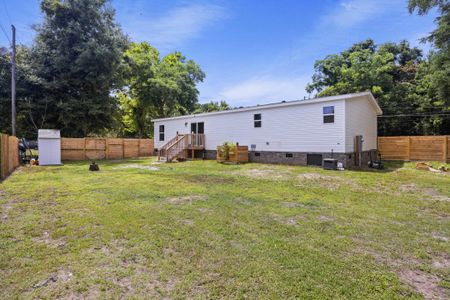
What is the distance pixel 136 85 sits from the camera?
2525 centimetres

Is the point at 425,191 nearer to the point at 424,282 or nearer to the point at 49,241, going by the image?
the point at 424,282

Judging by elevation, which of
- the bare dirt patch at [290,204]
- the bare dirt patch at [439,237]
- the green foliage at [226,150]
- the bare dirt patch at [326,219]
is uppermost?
the green foliage at [226,150]

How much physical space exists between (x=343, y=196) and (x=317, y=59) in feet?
74.5

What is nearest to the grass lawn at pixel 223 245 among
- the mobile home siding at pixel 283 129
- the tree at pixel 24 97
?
the mobile home siding at pixel 283 129

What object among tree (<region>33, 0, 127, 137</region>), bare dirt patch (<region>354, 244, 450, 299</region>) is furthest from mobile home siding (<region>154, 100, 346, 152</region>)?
bare dirt patch (<region>354, 244, 450, 299</region>)

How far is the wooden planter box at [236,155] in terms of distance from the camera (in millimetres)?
13391

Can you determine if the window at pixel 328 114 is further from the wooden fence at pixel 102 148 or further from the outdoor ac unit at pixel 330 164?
the wooden fence at pixel 102 148

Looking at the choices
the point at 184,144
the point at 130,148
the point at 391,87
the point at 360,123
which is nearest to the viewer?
the point at 360,123

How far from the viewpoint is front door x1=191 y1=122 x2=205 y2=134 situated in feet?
54.9

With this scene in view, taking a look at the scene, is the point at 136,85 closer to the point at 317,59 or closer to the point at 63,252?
the point at 317,59

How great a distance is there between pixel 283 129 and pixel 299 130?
0.86 meters

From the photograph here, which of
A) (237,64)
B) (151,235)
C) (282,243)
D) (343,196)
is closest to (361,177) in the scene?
(343,196)

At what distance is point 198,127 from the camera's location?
55.7 ft

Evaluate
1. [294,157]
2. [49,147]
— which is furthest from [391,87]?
[49,147]
